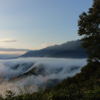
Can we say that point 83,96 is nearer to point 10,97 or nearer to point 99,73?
point 10,97

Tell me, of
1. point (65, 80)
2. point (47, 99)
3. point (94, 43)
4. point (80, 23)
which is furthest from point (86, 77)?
point (47, 99)

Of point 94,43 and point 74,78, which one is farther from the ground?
point 94,43

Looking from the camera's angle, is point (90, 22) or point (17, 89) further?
point (90, 22)

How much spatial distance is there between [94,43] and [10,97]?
11652 millimetres

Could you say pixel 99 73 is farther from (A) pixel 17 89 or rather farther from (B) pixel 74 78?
(A) pixel 17 89

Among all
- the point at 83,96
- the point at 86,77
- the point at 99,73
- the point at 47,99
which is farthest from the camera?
the point at 86,77

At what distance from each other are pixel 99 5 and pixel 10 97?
1420 centimetres

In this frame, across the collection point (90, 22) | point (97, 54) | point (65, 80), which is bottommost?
point (65, 80)

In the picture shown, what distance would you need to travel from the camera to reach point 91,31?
14031 mm

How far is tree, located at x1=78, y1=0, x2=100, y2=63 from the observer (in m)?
13.5

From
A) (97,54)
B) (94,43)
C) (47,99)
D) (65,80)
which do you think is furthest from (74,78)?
(47,99)

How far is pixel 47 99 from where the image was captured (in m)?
4.20

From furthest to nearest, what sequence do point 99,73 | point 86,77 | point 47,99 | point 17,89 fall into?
point 86,77
point 99,73
point 17,89
point 47,99

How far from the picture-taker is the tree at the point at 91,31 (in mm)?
13539
